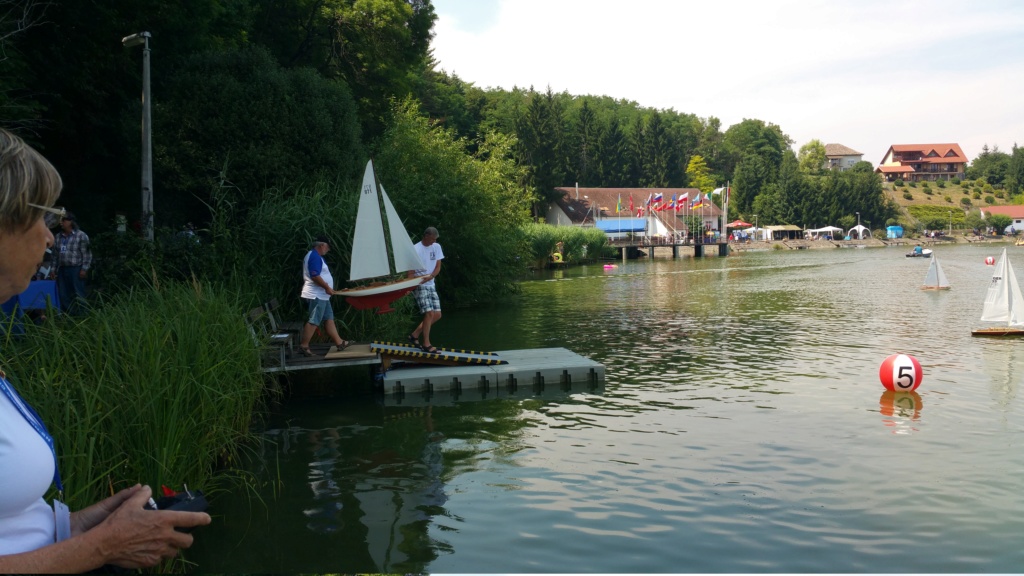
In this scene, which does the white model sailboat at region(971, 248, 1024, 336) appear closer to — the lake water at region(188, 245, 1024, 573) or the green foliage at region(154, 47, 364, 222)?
the lake water at region(188, 245, 1024, 573)

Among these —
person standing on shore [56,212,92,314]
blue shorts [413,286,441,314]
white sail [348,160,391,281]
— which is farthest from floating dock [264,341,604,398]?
person standing on shore [56,212,92,314]

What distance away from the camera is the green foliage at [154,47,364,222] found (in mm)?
23453

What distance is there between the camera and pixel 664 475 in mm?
9016

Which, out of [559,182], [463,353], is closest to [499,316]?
[463,353]

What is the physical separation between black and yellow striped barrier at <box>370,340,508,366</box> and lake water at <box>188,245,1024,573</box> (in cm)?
91

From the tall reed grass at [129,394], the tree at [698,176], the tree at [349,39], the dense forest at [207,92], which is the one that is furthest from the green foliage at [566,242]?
the tree at [698,176]

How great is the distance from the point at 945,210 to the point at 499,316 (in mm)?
140615

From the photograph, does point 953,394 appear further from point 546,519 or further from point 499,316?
point 499,316

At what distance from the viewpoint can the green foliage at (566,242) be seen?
5578 centimetres

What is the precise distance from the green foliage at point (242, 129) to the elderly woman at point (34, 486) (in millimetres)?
20805

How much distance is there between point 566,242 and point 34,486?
196 ft

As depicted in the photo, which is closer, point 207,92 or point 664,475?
point 664,475

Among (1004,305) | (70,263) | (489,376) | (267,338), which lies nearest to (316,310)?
(267,338)

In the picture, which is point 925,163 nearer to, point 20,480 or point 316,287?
point 316,287
